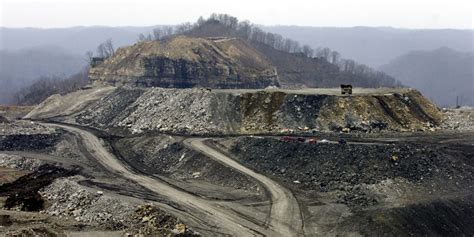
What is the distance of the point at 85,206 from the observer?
3200 centimetres

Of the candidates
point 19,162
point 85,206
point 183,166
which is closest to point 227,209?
point 85,206

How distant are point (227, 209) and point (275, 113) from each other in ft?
61.9

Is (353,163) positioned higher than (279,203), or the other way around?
(353,163)

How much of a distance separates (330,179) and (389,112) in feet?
50.7

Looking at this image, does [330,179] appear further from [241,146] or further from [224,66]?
[224,66]

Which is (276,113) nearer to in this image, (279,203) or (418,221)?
(279,203)

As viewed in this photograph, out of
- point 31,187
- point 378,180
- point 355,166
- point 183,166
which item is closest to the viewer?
point 378,180

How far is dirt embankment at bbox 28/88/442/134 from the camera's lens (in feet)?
150

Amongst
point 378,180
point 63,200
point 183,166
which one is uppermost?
point 378,180

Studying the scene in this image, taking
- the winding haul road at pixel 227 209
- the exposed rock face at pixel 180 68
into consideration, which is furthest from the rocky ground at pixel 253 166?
the exposed rock face at pixel 180 68

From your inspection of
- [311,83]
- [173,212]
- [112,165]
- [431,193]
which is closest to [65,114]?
[112,165]

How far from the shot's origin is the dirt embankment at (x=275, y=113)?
4572cm

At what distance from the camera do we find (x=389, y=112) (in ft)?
153

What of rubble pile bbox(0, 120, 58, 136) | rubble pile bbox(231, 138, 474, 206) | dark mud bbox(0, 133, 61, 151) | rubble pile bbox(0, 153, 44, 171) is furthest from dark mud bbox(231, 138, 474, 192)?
rubble pile bbox(0, 120, 58, 136)
